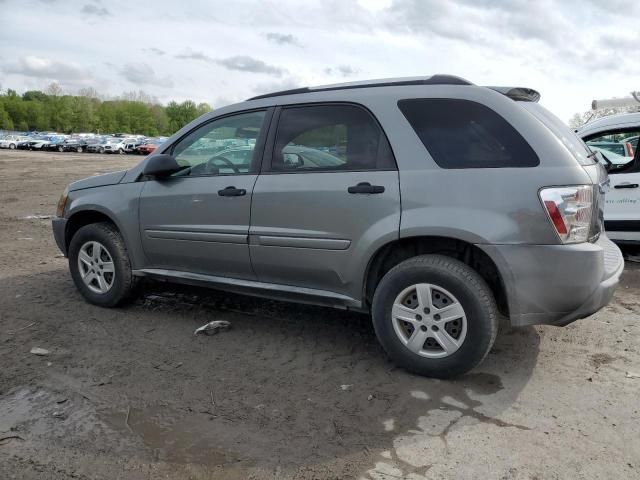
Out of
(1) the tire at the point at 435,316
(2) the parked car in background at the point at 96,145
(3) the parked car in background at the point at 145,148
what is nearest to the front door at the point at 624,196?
(1) the tire at the point at 435,316

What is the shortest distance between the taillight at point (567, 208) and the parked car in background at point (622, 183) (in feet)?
12.9

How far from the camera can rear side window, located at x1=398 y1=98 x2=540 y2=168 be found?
3.38 m

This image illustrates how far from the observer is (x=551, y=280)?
129 inches

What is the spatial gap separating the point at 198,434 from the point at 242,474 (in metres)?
0.44

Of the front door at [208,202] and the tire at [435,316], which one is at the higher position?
the front door at [208,202]

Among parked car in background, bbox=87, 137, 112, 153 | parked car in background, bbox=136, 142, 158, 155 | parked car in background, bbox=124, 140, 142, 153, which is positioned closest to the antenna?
parked car in background, bbox=136, 142, 158, 155

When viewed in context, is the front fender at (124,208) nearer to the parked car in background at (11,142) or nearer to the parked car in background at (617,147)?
the parked car in background at (617,147)

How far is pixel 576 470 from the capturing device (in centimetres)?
268

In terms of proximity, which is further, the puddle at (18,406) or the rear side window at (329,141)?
the rear side window at (329,141)

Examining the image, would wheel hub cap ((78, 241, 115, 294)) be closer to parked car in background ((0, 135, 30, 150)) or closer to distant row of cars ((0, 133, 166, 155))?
distant row of cars ((0, 133, 166, 155))

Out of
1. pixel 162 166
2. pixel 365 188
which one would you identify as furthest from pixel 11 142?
pixel 365 188

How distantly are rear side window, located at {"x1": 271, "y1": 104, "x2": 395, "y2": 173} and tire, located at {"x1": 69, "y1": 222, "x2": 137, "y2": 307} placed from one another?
1.70 metres

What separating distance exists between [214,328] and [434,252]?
188cm

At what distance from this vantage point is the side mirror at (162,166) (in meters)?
4.49
